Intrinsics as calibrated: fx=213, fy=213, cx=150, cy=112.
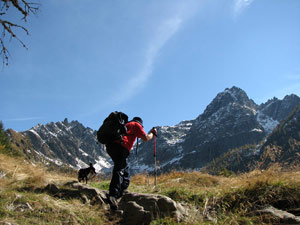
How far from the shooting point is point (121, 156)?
538 centimetres

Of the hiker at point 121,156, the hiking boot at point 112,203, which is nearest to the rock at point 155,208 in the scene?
the hiking boot at point 112,203

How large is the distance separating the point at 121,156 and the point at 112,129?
74 centimetres

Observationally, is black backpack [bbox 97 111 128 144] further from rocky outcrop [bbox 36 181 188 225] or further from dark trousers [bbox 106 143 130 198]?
rocky outcrop [bbox 36 181 188 225]

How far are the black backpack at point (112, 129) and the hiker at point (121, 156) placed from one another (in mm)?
166

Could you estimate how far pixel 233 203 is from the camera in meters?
4.71

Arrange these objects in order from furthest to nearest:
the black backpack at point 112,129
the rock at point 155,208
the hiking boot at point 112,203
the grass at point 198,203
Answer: the black backpack at point 112,129
the hiking boot at point 112,203
the rock at point 155,208
the grass at point 198,203

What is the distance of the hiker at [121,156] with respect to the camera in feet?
17.1

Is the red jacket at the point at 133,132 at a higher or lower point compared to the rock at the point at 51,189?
higher

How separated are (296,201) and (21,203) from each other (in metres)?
5.43

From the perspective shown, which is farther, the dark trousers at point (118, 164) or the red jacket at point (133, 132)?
the red jacket at point (133, 132)

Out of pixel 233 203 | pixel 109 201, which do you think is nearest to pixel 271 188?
pixel 233 203

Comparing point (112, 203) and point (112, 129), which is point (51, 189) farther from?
point (112, 129)

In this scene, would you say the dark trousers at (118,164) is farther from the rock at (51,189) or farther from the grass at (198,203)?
the rock at (51,189)

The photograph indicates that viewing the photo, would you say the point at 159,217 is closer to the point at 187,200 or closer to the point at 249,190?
the point at 187,200
